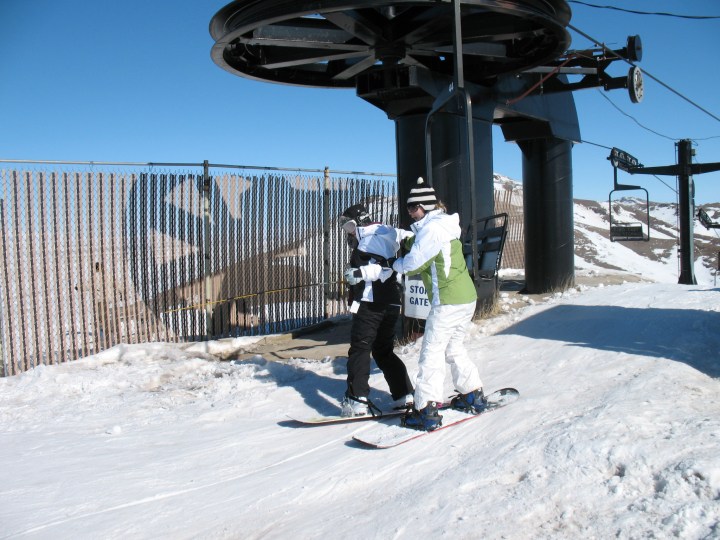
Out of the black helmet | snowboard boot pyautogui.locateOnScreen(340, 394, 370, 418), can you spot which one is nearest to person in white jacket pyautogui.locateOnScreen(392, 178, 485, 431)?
snowboard boot pyautogui.locateOnScreen(340, 394, 370, 418)

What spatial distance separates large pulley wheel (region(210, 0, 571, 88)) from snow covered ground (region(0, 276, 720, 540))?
354 cm

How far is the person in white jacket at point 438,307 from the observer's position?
4688 millimetres

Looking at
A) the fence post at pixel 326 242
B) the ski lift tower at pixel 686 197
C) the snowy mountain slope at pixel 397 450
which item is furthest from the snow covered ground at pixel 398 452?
the ski lift tower at pixel 686 197

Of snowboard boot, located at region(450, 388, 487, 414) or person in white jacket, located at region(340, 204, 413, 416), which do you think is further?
person in white jacket, located at region(340, 204, 413, 416)

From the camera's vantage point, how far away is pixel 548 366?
18.9ft

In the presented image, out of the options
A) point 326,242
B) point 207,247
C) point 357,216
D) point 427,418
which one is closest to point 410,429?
point 427,418

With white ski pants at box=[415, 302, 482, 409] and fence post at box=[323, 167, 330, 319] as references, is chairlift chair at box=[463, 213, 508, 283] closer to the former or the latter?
white ski pants at box=[415, 302, 482, 409]

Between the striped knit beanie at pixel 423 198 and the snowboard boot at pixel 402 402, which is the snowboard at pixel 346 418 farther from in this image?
the striped knit beanie at pixel 423 198

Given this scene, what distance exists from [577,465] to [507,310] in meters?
5.53

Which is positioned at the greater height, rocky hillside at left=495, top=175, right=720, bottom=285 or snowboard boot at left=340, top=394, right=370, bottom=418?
rocky hillside at left=495, top=175, right=720, bottom=285

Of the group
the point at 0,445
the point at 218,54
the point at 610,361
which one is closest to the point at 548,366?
the point at 610,361

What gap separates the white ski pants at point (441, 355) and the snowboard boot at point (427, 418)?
0.04 metres

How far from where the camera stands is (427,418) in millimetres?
4652

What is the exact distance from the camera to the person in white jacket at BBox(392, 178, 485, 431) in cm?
469
